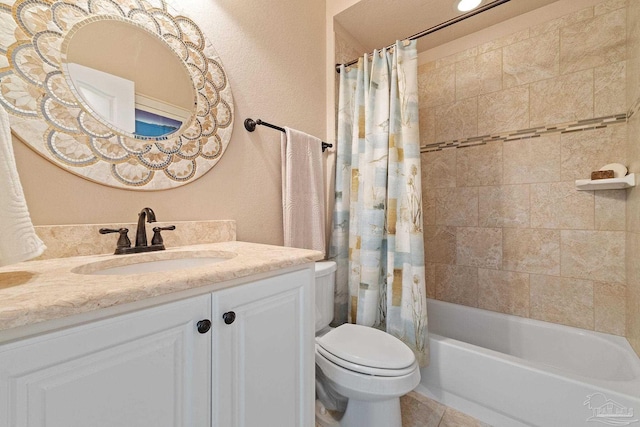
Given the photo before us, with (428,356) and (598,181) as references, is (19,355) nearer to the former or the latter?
(428,356)

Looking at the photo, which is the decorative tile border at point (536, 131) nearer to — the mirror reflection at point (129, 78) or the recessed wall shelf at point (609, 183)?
the recessed wall shelf at point (609, 183)

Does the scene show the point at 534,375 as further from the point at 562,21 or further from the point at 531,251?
the point at 562,21

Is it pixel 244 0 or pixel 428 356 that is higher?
pixel 244 0

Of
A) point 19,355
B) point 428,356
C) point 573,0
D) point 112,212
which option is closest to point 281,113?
point 112,212

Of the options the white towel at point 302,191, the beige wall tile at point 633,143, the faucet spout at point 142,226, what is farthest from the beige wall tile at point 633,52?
the faucet spout at point 142,226

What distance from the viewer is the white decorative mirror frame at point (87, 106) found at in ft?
2.44

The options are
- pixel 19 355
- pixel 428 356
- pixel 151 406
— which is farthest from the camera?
pixel 428 356

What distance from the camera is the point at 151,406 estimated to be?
1.65ft

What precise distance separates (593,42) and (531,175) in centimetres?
81

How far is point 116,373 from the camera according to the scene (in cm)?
47

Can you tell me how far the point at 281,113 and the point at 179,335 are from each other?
1.27 meters

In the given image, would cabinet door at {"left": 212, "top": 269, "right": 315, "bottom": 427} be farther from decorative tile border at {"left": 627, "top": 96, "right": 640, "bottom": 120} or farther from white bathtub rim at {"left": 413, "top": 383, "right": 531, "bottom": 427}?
decorative tile border at {"left": 627, "top": 96, "right": 640, "bottom": 120}

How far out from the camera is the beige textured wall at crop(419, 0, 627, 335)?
1462mm

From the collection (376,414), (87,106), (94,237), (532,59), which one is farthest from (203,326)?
(532,59)
